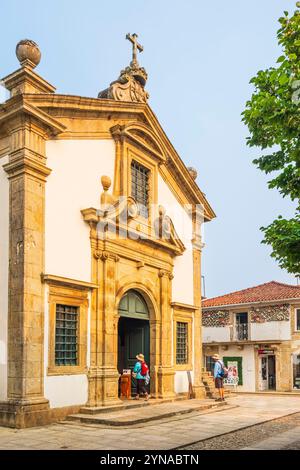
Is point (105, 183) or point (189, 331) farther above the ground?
point (105, 183)

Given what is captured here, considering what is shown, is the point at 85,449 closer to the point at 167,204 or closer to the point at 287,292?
the point at 167,204

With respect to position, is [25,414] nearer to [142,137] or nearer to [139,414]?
[139,414]

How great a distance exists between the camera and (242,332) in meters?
32.3

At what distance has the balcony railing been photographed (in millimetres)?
32188

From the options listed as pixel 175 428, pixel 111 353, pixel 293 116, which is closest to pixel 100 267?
pixel 111 353

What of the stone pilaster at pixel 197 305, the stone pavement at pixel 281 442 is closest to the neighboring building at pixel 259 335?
the stone pilaster at pixel 197 305

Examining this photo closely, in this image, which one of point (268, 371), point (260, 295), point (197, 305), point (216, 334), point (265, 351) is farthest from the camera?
point (216, 334)

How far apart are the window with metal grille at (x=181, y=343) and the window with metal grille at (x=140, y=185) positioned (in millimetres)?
4109

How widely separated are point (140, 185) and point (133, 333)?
14.8 ft

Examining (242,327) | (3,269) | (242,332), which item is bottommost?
(242,332)

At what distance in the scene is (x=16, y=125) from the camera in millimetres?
12859

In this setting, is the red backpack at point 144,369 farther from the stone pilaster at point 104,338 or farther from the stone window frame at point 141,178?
the stone window frame at point 141,178

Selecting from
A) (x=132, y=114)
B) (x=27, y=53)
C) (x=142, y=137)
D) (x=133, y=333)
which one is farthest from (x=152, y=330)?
(x=27, y=53)

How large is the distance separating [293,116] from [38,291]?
6747 millimetres
